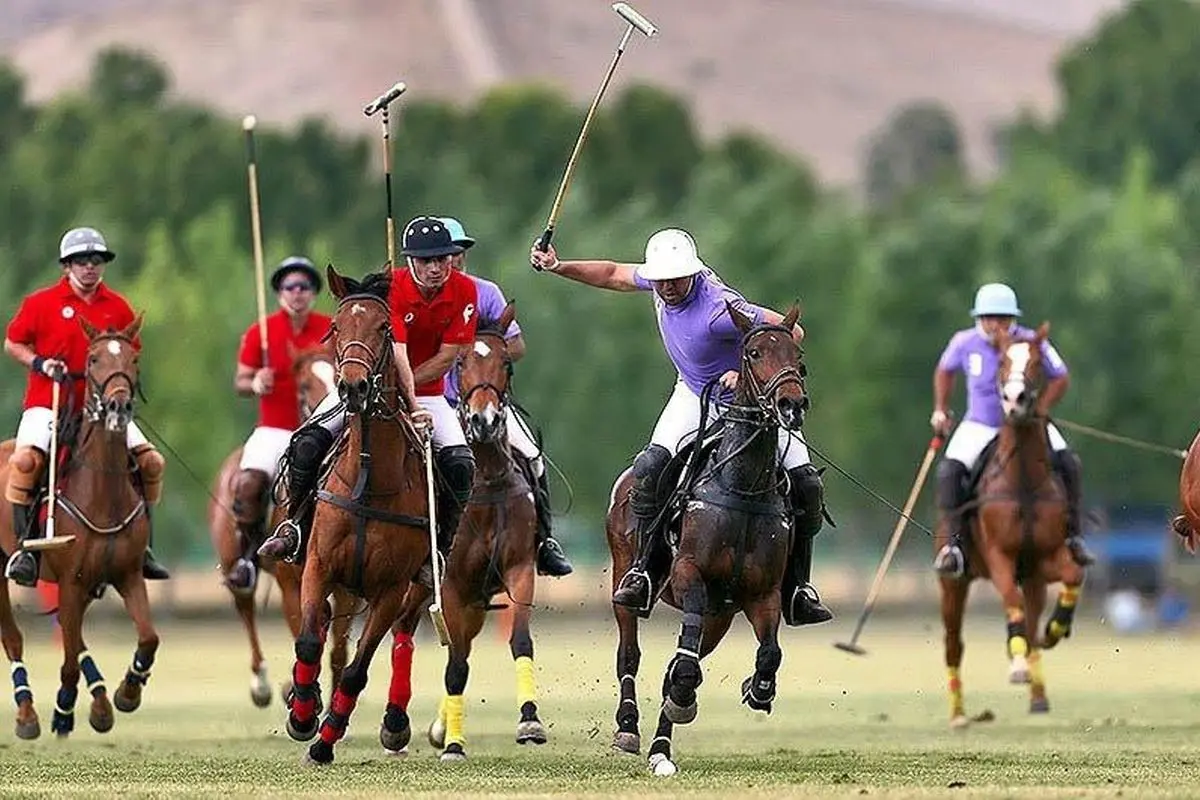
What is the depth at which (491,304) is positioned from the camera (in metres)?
18.7

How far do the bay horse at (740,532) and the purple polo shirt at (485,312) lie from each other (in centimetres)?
231

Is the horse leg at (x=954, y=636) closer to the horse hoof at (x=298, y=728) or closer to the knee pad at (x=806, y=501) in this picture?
the knee pad at (x=806, y=501)

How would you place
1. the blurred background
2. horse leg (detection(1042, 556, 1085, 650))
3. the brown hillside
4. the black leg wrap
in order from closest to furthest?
the black leg wrap → horse leg (detection(1042, 556, 1085, 650)) → the blurred background → the brown hillside

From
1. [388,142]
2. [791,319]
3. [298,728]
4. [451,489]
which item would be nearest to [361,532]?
[451,489]

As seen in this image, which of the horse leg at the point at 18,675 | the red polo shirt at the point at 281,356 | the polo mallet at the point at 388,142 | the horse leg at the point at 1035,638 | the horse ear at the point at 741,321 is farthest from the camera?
the red polo shirt at the point at 281,356

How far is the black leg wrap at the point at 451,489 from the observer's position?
16938mm

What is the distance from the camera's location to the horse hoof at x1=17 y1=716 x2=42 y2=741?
19500 millimetres

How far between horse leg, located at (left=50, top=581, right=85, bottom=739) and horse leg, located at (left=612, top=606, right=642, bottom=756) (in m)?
4.03

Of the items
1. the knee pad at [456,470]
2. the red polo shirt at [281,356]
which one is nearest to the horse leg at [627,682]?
the knee pad at [456,470]

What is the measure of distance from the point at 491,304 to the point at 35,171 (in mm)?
61792

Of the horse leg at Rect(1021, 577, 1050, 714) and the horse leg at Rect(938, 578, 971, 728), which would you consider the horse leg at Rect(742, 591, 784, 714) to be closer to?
the horse leg at Rect(938, 578, 971, 728)

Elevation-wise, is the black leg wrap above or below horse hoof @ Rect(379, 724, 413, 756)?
above

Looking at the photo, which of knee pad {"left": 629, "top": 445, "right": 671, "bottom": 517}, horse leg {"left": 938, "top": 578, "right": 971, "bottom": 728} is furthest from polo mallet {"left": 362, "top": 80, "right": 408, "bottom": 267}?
horse leg {"left": 938, "top": 578, "right": 971, "bottom": 728}

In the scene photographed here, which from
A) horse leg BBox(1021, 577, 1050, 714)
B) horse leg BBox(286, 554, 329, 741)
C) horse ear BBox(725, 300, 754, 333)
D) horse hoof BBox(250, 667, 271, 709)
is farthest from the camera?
horse hoof BBox(250, 667, 271, 709)
